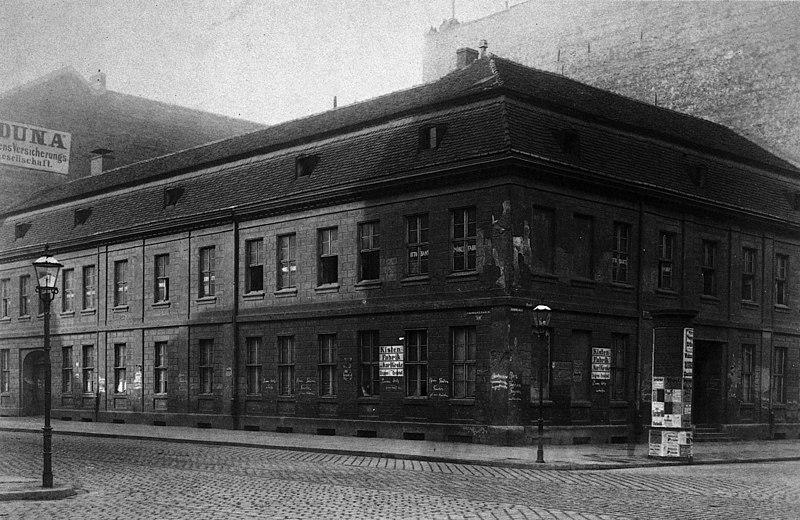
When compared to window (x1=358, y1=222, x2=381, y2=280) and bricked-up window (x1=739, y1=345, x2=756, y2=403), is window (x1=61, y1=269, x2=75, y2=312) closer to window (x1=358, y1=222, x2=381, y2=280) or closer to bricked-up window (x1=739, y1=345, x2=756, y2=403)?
window (x1=358, y1=222, x2=381, y2=280)

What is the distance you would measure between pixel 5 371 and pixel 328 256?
22708 mm

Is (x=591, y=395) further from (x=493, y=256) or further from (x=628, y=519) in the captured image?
(x=628, y=519)

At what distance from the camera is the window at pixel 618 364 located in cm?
2975

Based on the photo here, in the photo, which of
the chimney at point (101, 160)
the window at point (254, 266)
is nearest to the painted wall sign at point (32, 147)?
the window at point (254, 266)

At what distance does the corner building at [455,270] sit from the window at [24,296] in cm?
596

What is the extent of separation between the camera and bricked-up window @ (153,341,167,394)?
3853 centimetres

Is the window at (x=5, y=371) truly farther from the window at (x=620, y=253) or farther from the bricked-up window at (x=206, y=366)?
the window at (x=620, y=253)

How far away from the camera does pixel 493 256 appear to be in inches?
1067

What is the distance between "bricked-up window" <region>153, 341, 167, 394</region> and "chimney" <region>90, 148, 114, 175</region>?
14.0m

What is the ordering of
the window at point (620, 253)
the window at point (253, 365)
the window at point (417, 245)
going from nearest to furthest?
the window at point (417, 245) < the window at point (620, 253) < the window at point (253, 365)

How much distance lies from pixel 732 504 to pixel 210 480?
8.85 m

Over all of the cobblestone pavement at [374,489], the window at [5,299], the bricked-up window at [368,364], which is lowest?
the cobblestone pavement at [374,489]

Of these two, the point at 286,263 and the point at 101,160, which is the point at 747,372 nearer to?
the point at 286,263

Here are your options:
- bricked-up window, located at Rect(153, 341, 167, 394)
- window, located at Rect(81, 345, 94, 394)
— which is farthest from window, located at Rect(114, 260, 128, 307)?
bricked-up window, located at Rect(153, 341, 167, 394)
